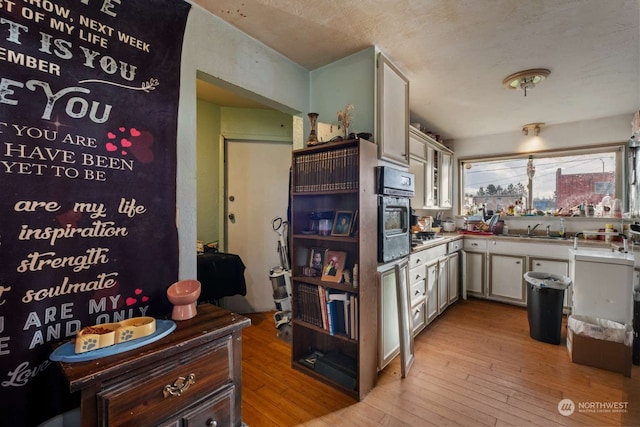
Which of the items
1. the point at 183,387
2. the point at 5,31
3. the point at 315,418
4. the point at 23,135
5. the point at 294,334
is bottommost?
the point at 315,418

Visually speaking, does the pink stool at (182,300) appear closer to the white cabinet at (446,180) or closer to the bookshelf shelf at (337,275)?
the bookshelf shelf at (337,275)

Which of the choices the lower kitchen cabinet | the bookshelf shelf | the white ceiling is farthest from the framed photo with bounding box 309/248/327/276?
the lower kitchen cabinet

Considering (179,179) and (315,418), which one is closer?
(179,179)

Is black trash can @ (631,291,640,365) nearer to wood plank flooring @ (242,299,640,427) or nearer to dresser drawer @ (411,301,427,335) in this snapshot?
wood plank flooring @ (242,299,640,427)

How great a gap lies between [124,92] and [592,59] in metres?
3.14

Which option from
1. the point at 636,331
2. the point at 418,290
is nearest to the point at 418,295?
the point at 418,290

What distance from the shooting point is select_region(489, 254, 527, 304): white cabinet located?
10.8 feet

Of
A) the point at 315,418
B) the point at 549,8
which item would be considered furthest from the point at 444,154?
the point at 315,418

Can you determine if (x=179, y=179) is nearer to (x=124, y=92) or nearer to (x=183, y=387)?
(x=124, y=92)

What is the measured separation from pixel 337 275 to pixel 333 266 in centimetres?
8

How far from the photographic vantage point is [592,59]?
206cm

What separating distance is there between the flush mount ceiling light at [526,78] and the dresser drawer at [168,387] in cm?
290

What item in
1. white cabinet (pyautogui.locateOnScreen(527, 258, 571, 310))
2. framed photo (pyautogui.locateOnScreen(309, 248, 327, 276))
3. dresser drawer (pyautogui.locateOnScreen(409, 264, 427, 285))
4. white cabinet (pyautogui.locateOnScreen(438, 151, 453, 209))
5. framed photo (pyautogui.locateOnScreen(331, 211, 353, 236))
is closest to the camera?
framed photo (pyautogui.locateOnScreen(331, 211, 353, 236))

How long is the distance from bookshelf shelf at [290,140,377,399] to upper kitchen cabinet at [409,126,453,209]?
58.8 inches
